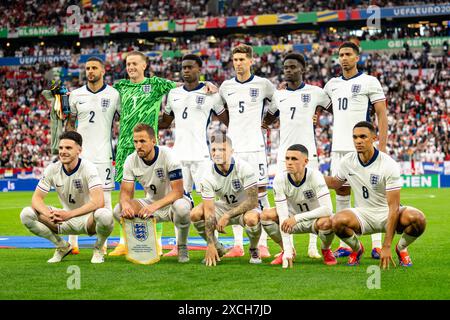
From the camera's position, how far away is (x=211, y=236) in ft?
26.2

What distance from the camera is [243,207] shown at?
8070 millimetres

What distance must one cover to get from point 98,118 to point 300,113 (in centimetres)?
265

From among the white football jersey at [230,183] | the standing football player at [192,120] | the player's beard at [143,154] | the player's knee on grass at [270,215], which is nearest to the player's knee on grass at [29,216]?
the player's beard at [143,154]

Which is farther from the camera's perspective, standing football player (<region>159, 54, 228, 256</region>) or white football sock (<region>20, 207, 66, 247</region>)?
standing football player (<region>159, 54, 228, 256</region>)

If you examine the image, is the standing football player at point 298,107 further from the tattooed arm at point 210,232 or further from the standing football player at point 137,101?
the tattooed arm at point 210,232

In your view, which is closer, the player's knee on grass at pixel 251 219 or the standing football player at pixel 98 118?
the player's knee on grass at pixel 251 219

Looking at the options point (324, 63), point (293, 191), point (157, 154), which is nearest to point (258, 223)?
point (293, 191)

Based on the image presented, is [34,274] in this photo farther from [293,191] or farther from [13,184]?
[13,184]

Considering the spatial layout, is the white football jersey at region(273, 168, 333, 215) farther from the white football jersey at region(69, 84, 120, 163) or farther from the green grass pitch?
the white football jersey at region(69, 84, 120, 163)

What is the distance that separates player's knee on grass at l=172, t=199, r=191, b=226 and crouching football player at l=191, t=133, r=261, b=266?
2.6 inches

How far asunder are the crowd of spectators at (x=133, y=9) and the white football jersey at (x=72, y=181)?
40.7 metres

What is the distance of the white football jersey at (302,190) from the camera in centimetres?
783

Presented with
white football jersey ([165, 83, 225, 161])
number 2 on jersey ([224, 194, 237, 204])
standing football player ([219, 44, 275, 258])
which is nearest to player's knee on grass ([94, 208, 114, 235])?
number 2 on jersey ([224, 194, 237, 204])

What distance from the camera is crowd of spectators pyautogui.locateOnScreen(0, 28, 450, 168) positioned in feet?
104
